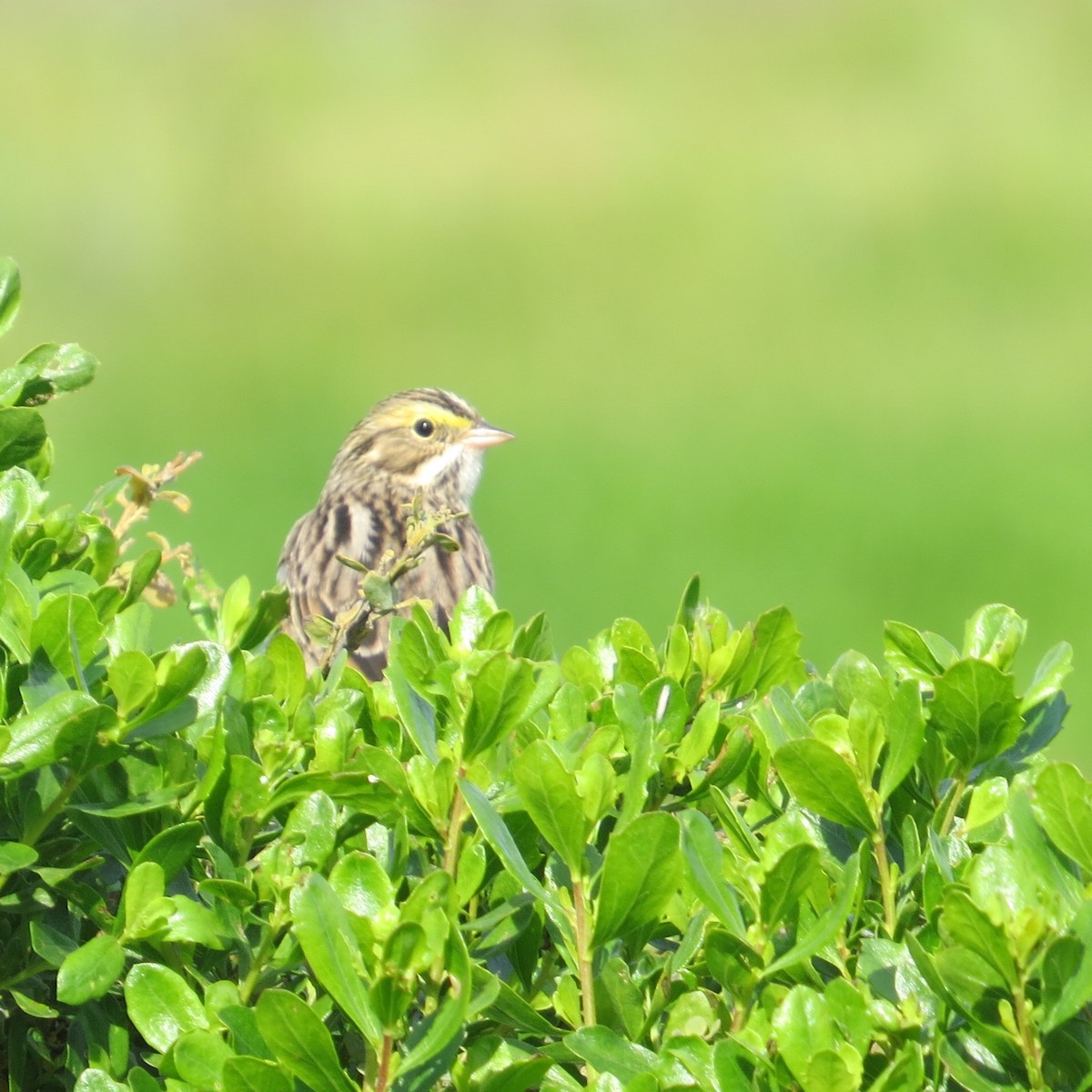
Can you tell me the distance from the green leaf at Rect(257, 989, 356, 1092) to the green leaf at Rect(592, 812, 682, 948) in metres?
0.27

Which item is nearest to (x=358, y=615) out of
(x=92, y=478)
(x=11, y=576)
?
(x=11, y=576)

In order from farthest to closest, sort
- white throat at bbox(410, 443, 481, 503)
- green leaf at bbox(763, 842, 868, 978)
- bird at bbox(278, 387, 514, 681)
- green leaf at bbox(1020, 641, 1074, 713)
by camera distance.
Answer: white throat at bbox(410, 443, 481, 503), bird at bbox(278, 387, 514, 681), green leaf at bbox(1020, 641, 1074, 713), green leaf at bbox(763, 842, 868, 978)

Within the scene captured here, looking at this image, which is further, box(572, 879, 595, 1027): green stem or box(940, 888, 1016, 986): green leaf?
box(572, 879, 595, 1027): green stem

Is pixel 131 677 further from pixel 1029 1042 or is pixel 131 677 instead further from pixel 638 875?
pixel 1029 1042

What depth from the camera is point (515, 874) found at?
63.2 inches

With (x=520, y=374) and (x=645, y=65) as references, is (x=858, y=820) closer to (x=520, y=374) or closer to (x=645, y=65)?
(x=520, y=374)

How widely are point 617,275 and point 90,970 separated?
15.9m

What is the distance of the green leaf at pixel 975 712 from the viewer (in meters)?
1.81

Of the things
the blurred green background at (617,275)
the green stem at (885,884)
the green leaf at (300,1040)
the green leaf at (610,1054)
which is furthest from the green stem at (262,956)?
the blurred green background at (617,275)

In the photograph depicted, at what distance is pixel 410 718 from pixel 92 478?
446 inches

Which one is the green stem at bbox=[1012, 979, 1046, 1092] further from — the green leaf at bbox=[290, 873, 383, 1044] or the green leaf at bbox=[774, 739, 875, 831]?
the green leaf at bbox=[290, 873, 383, 1044]

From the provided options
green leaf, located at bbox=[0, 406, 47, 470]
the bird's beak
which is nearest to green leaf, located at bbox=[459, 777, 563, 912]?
green leaf, located at bbox=[0, 406, 47, 470]

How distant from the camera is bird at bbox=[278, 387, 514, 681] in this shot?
5.83 m

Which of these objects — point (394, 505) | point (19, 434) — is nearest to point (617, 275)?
point (394, 505)
